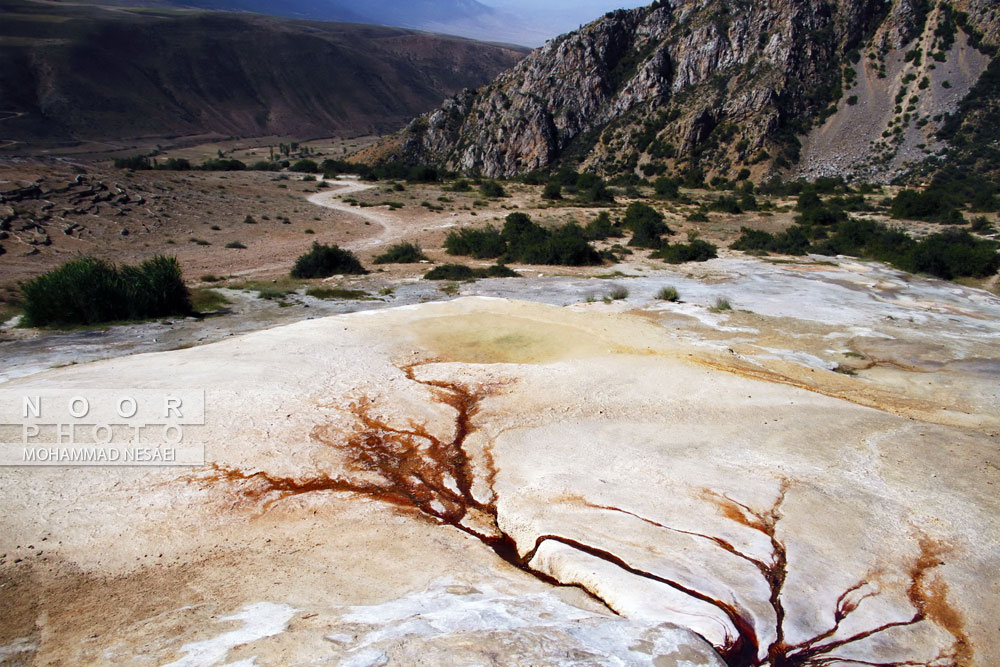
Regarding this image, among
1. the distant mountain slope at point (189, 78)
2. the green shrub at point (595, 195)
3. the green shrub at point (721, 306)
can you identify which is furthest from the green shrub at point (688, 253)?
the distant mountain slope at point (189, 78)

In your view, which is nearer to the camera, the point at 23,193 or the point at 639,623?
the point at 639,623

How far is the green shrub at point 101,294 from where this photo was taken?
43.4ft

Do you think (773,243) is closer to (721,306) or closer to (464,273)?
(721,306)

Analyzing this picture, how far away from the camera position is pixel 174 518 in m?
5.51

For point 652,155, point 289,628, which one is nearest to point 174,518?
point 289,628

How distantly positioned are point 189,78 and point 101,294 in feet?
379

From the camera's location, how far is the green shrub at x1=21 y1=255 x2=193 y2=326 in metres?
13.2

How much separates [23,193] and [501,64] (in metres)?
176

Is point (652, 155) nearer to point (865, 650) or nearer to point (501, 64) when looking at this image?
point (865, 650)

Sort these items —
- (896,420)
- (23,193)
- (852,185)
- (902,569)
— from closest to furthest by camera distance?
(902,569), (896,420), (23,193), (852,185)

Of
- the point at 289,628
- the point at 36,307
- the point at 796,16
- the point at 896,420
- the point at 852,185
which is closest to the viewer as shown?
the point at 289,628

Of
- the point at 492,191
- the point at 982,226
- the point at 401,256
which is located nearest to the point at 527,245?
the point at 401,256

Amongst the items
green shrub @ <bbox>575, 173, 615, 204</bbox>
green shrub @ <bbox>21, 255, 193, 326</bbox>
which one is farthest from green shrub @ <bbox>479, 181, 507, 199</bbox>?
green shrub @ <bbox>21, 255, 193, 326</bbox>

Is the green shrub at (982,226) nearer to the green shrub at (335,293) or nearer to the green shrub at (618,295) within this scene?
the green shrub at (618,295)
